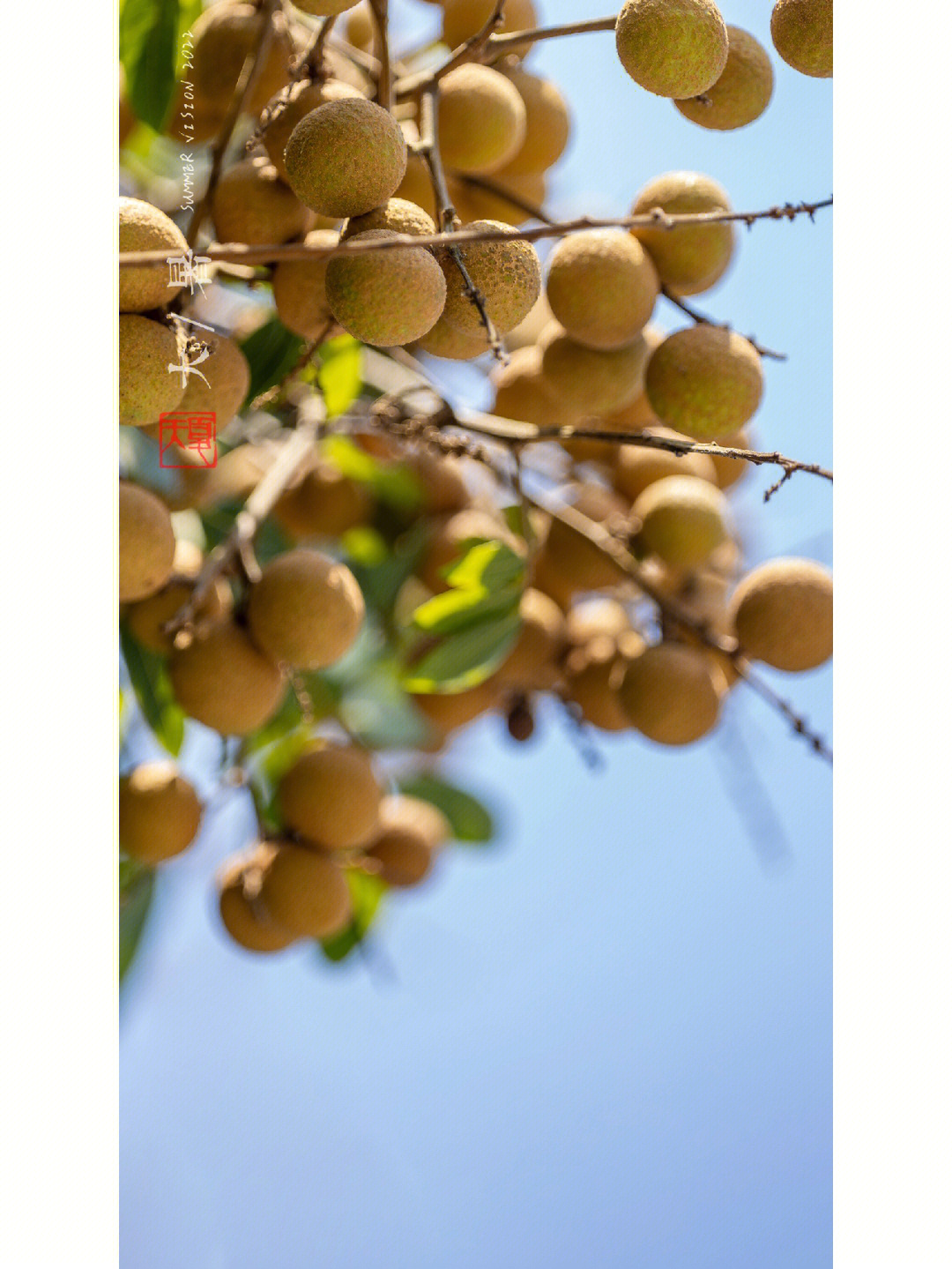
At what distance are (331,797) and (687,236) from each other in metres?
0.37

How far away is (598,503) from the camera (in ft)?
2.80

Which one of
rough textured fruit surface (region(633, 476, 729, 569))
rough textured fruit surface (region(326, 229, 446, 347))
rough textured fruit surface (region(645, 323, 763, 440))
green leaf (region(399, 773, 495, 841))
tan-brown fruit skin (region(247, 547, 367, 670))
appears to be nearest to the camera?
rough textured fruit surface (region(326, 229, 446, 347))

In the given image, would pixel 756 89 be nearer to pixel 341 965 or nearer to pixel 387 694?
pixel 387 694

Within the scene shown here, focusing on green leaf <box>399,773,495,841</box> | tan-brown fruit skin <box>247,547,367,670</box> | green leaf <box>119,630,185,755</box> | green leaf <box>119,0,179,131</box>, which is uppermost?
green leaf <box>119,0,179,131</box>

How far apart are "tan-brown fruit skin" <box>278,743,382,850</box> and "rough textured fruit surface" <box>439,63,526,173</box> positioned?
348mm

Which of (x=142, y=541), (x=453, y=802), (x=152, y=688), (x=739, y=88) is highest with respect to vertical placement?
(x=739, y=88)

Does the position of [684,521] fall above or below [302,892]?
above

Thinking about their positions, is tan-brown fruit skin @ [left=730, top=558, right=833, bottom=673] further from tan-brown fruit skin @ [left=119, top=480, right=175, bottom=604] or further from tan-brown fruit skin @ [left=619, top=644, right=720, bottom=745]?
tan-brown fruit skin @ [left=119, top=480, right=175, bottom=604]

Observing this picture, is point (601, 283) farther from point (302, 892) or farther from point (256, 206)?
point (302, 892)

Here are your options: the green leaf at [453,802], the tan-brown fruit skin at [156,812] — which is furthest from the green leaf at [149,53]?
the green leaf at [453,802]

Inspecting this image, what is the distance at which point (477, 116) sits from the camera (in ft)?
1.90

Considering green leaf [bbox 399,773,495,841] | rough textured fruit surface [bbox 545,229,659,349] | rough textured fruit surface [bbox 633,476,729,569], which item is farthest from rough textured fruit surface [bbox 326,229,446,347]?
green leaf [bbox 399,773,495,841]

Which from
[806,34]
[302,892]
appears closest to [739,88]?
[806,34]

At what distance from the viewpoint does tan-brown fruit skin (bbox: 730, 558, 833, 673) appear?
27.4 inches
